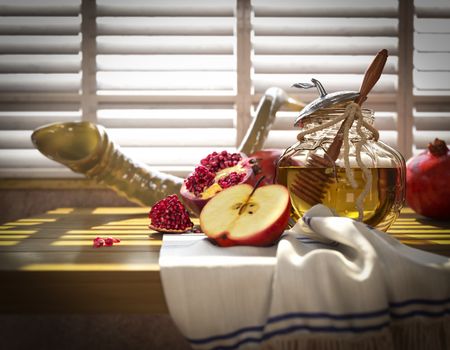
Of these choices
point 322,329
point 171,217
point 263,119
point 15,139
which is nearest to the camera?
point 322,329

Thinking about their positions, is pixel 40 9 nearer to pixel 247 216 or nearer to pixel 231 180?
pixel 231 180

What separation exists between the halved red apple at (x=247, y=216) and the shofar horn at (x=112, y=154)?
1.43 feet

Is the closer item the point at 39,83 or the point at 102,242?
the point at 102,242

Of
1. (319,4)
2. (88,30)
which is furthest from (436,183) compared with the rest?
(88,30)

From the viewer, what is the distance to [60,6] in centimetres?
159

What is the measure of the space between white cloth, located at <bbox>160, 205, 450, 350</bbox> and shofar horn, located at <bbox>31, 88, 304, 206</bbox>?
60 cm

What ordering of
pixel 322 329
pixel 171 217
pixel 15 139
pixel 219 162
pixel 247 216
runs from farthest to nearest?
pixel 15 139 → pixel 219 162 → pixel 171 217 → pixel 247 216 → pixel 322 329

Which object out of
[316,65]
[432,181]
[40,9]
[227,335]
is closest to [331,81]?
[316,65]

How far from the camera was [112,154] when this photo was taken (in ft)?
3.62

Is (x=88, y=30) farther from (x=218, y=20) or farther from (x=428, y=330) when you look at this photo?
(x=428, y=330)

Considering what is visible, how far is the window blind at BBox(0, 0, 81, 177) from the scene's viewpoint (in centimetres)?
157

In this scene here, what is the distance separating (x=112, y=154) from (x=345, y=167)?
2.05 ft

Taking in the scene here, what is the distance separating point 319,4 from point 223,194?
1152 mm

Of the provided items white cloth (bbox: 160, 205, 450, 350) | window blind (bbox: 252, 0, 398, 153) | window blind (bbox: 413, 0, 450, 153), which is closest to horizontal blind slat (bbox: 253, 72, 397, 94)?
window blind (bbox: 252, 0, 398, 153)
